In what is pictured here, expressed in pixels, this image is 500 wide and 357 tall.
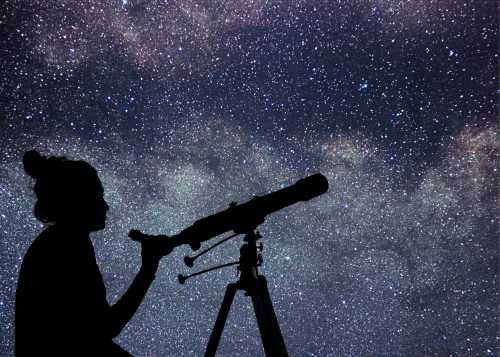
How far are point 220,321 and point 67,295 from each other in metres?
1.20

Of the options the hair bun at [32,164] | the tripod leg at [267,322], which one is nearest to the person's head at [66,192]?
the hair bun at [32,164]

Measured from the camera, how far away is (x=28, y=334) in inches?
70.0

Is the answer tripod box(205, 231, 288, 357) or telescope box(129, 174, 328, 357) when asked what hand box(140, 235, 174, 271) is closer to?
telescope box(129, 174, 328, 357)

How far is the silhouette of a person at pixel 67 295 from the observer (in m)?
1.77

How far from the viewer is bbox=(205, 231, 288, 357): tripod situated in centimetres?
231

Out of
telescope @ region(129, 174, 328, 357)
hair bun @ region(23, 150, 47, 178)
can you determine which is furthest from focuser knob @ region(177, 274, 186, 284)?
hair bun @ region(23, 150, 47, 178)

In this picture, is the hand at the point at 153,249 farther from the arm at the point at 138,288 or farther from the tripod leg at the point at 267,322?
the tripod leg at the point at 267,322

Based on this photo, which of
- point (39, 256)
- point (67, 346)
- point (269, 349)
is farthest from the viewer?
point (269, 349)

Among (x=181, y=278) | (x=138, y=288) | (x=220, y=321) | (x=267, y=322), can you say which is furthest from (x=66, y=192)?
(x=267, y=322)

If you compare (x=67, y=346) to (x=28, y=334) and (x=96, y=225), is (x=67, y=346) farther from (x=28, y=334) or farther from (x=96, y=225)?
(x=96, y=225)

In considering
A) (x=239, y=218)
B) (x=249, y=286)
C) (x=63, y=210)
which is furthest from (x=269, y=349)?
(x=63, y=210)

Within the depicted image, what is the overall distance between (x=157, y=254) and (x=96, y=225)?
0.48m

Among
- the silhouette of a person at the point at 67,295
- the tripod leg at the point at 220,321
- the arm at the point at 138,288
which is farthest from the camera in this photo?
the tripod leg at the point at 220,321

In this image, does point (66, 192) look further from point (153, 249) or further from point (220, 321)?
point (220, 321)
